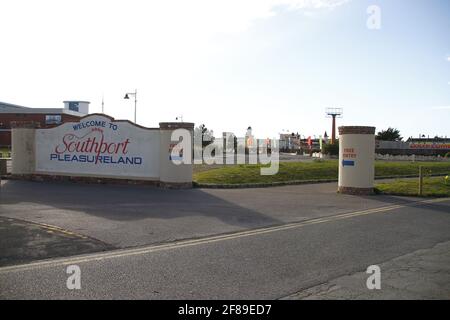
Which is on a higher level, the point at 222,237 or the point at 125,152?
the point at 125,152

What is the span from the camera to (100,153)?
20.5 m

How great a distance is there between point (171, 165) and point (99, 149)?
3.98 metres

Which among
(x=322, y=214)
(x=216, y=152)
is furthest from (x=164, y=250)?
(x=216, y=152)

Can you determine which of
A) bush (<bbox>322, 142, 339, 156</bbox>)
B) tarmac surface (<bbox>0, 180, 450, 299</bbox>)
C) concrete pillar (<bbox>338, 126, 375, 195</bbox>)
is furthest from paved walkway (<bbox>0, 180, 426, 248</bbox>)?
bush (<bbox>322, 142, 339, 156</bbox>)

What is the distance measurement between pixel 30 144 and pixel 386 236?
59.2ft

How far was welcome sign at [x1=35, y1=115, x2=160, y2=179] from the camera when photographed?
19.6 meters

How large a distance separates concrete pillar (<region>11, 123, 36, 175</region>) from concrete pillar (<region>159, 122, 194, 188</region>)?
7.22 meters

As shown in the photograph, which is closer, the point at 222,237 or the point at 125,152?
the point at 222,237

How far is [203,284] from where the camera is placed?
6086 mm

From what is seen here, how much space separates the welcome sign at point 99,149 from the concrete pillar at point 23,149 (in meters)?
0.28

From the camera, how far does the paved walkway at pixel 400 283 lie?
19.0 feet

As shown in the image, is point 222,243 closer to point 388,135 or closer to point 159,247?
point 159,247
